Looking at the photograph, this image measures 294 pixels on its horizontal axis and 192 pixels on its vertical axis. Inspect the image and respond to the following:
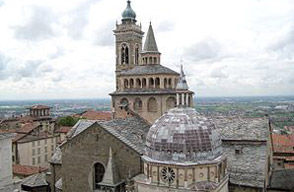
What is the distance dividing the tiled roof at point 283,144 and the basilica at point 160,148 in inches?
727

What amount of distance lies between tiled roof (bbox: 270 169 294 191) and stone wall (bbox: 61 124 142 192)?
49.7 feet

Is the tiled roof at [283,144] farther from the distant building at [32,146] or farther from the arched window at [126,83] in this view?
the distant building at [32,146]

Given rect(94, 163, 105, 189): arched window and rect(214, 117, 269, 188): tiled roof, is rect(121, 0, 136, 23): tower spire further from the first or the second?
rect(94, 163, 105, 189): arched window

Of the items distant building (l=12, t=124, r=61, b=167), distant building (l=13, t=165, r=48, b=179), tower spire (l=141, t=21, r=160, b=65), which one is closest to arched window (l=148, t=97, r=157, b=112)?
tower spire (l=141, t=21, r=160, b=65)

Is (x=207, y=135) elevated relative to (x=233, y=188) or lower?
elevated

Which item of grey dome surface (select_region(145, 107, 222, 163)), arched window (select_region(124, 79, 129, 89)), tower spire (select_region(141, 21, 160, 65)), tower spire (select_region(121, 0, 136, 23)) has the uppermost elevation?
tower spire (select_region(121, 0, 136, 23))

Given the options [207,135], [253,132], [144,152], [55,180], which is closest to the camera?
[207,135]

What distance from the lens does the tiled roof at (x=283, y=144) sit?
169 feet

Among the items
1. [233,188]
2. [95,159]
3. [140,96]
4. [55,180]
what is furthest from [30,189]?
[233,188]

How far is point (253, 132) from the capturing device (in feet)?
113

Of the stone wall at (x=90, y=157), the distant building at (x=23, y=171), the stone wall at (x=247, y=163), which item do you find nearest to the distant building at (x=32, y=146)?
the distant building at (x=23, y=171)

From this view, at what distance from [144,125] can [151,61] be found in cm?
1031

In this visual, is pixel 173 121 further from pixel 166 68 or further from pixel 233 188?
pixel 166 68

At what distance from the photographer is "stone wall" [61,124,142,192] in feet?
99.0
